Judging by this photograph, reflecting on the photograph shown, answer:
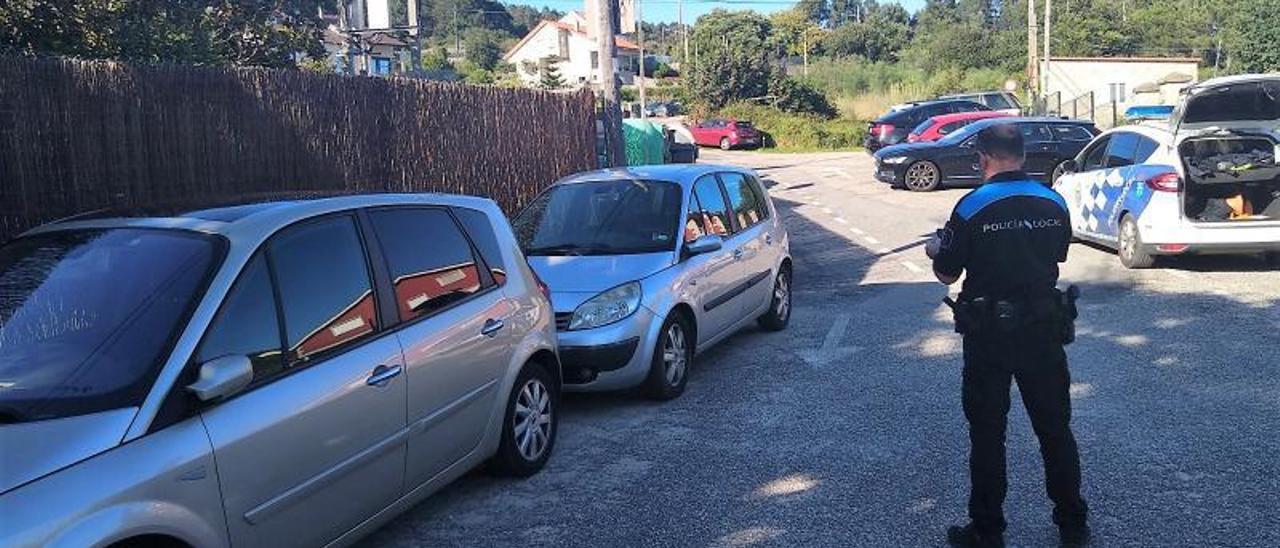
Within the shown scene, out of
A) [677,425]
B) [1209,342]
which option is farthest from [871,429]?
[1209,342]

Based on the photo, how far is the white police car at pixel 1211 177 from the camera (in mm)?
10203

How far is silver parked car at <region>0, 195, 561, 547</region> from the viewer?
2.96m

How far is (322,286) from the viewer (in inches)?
158

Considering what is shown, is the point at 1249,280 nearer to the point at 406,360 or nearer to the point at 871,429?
the point at 871,429

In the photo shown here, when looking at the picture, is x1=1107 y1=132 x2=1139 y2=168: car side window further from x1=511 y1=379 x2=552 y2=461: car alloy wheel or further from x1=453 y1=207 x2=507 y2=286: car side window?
x1=453 y1=207 x2=507 y2=286: car side window

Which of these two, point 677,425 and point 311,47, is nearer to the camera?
point 677,425

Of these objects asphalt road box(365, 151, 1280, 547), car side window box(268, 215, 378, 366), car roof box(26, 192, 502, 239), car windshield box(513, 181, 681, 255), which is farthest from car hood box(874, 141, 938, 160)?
car side window box(268, 215, 378, 366)

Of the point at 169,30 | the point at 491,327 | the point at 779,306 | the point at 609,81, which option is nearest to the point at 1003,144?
the point at 491,327

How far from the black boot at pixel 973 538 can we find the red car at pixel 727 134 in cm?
4051

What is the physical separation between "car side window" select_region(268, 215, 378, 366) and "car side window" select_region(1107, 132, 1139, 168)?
9.41 m

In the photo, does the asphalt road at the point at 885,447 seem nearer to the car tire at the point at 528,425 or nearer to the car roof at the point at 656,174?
the car tire at the point at 528,425

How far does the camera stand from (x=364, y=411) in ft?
13.0

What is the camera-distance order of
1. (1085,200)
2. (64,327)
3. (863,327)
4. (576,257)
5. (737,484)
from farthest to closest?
(1085,200), (863,327), (576,257), (737,484), (64,327)

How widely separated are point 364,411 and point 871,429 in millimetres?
3114
